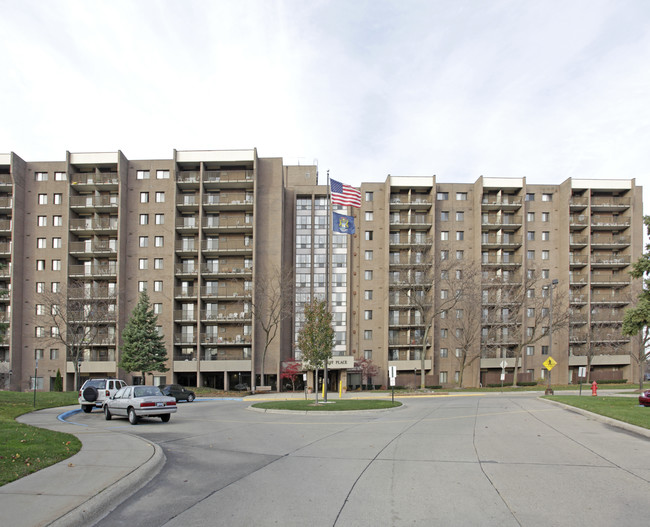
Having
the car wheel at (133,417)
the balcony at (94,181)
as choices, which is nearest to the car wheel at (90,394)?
the car wheel at (133,417)

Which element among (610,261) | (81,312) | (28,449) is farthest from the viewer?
(610,261)

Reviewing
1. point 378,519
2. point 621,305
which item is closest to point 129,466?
point 378,519

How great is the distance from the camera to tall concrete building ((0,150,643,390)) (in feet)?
186

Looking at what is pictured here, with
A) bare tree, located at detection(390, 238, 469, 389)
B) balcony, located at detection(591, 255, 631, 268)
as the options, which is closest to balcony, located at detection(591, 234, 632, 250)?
balcony, located at detection(591, 255, 631, 268)

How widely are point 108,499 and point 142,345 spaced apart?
140ft

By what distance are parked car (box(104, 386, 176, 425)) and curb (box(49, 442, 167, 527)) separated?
10259 mm

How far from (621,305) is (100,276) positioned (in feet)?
207

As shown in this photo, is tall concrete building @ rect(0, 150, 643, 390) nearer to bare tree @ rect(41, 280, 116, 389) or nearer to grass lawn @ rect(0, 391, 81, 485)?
bare tree @ rect(41, 280, 116, 389)

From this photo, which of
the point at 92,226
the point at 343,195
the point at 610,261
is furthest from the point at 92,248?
the point at 610,261

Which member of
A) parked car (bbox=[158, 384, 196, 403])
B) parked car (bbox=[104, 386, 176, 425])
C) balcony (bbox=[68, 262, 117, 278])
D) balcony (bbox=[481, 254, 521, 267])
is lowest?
parked car (bbox=[158, 384, 196, 403])

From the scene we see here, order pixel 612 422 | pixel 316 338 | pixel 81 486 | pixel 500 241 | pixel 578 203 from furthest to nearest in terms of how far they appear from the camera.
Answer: pixel 578 203 → pixel 500 241 → pixel 316 338 → pixel 612 422 → pixel 81 486

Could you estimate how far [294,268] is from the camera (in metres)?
62.2

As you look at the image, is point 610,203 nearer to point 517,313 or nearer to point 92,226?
point 517,313

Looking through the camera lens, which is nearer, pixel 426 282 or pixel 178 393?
pixel 178 393
